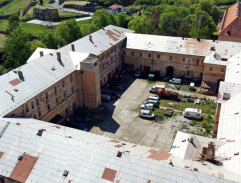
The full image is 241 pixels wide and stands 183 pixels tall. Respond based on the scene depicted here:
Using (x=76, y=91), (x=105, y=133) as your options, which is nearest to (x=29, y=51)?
(x=76, y=91)

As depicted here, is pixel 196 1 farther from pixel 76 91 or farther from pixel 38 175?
pixel 38 175

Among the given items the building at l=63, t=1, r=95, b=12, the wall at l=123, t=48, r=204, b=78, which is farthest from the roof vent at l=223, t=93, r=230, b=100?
the building at l=63, t=1, r=95, b=12

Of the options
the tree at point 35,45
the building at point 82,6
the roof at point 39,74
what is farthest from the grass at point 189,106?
the building at point 82,6

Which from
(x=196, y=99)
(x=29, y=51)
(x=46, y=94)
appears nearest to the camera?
(x=46, y=94)

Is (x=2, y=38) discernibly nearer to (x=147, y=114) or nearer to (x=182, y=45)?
(x=182, y=45)

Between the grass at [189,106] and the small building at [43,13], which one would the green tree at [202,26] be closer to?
the grass at [189,106]

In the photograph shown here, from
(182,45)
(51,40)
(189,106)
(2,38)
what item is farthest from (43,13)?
(189,106)
